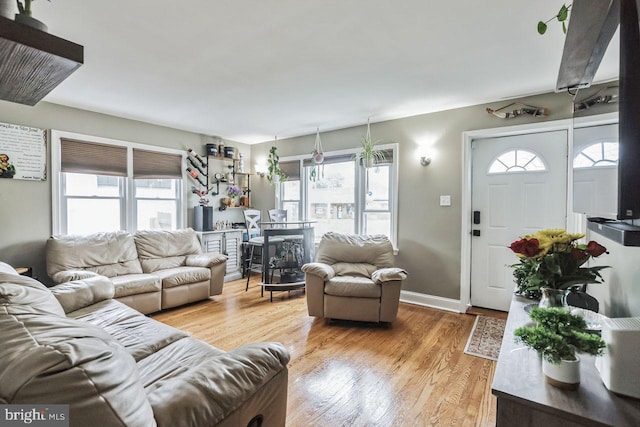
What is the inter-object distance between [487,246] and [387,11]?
2.92 metres

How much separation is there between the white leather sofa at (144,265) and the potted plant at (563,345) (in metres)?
3.60

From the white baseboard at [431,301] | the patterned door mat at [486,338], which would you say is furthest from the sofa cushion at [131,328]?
the white baseboard at [431,301]

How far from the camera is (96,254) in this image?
3541mm

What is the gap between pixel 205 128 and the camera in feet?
15.5

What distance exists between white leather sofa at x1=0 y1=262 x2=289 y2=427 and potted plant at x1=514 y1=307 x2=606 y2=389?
992 millimetres

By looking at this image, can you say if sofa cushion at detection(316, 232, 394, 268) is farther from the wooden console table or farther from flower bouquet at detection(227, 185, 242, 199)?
the wooden console table

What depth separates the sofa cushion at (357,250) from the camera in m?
3.68

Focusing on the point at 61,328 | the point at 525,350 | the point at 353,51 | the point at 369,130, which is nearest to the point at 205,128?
the point at 369,130

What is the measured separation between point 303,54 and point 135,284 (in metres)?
2.97

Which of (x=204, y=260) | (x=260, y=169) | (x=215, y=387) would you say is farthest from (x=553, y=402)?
(x=260, y=169)

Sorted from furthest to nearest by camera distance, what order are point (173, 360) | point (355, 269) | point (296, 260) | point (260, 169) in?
1. point (260, 169)
2. point (296, 260)
3. point (355, 269)
4. point (173, 360)

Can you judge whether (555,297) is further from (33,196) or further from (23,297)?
(33,196)

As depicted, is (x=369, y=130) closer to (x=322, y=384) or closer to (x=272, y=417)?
(x=322, y=384)

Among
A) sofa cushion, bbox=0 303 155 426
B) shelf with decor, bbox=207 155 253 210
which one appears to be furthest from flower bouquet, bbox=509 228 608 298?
shelf with decor, bbox=207 155 253 210
